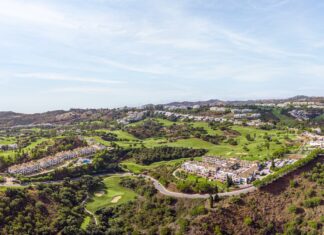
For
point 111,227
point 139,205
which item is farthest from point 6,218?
point 139,205

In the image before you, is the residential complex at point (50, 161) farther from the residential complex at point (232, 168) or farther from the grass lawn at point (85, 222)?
the residential complex at point (232, 168)

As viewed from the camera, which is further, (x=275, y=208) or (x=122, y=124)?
(x=122, y=124)

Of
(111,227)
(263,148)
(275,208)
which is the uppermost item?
(263,148)

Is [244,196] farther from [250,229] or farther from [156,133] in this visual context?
[156,133]

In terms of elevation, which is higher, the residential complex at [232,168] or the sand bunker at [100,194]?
the residential complex at [232,168]

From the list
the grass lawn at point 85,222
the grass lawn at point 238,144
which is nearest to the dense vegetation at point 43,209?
the grass lawn at point 85,222

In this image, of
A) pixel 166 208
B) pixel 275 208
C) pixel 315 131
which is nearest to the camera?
pixel 275 208

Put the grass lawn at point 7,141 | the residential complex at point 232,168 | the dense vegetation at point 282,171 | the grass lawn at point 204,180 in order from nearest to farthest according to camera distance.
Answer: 1. the dense vegetation at point 282,171
2. the grass lawn at point 204,180
3. the residential complex at point 232,168
4. the grass lawn at point 7,141

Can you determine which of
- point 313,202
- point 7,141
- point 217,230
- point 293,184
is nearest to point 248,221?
point 217,230
